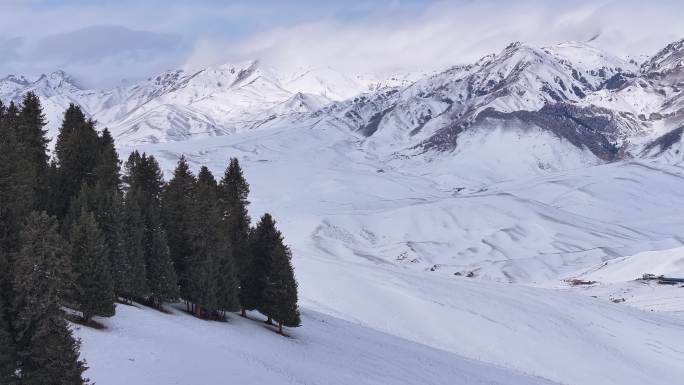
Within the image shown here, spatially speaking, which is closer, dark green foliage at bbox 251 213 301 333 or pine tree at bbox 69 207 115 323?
pine tree at bbox 69 207 115 323

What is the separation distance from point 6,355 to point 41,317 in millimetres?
1429

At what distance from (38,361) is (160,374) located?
7.50 metres

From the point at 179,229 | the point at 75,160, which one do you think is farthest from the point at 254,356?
the point at 75,160

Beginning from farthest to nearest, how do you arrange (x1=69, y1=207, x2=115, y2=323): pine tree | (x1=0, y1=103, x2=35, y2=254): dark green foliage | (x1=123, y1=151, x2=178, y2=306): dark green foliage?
(x1=123, y1=151, x2=178, y2=306): dark green foliage < (x1=69, y1=207, x2=115, y2=323): pine tree < (x1=0, y1=103, x2=35, y2=254): dark green foliage

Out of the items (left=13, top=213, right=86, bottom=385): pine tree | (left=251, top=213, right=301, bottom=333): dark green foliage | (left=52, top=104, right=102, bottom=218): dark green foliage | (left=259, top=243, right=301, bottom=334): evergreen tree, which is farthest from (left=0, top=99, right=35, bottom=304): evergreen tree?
(left=52, top=104, right=102, bottom=218): dark green foliage

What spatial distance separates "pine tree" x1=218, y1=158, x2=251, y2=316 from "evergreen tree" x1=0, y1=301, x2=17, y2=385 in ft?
89.5

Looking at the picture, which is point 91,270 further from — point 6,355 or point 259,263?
point 259,263

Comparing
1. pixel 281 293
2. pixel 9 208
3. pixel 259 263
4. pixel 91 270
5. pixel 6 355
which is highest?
pixel 9 208

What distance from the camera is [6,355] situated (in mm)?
20141

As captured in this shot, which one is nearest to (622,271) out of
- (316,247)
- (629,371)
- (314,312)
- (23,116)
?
(316,247)

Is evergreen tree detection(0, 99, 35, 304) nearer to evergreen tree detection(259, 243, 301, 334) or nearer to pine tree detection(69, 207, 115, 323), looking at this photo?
pine tree detection(69, 207, 115, 323)

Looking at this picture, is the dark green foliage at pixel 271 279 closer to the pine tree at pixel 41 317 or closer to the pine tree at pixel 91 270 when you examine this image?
the pine tree at pixel 91 270

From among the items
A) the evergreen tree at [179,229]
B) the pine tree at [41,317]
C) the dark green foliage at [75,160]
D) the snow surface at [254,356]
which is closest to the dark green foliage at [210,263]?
the evergreen tree at [179,229]

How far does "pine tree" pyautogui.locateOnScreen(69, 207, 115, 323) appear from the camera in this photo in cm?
3356
